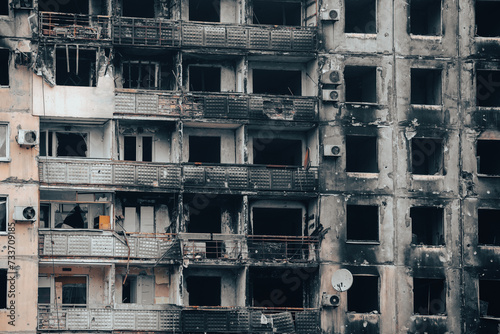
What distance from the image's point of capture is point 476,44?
6094 centimetres

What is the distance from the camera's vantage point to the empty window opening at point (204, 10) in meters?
61.0

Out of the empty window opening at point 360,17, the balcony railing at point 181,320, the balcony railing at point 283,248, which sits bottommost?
the balcony railing at point 181,320

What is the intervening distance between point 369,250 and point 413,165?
5144mm

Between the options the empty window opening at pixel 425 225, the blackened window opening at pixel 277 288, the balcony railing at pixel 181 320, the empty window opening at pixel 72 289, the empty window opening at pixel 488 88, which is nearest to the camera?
the balcony railing at pixel 181 320

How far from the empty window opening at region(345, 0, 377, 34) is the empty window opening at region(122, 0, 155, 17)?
934cm

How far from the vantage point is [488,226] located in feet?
200

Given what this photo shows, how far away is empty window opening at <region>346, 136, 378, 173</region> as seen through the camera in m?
60.1

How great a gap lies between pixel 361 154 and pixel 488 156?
240 inches

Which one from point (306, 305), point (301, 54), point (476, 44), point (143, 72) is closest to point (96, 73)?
point (143, 72)

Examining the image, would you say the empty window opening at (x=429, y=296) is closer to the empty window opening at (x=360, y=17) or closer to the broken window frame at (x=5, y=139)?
the empty window opening at (x=360, y=17)

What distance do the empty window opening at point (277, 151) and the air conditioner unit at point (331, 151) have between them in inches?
82.1

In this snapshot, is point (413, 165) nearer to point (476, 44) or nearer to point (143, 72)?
point (476, 44)

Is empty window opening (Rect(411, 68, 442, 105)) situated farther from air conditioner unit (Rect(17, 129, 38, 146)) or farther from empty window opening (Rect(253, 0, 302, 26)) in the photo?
air conditioner unit (Rect(17, 129, 38, 146))

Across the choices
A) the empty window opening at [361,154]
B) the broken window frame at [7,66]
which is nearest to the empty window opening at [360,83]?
the empty window opening at [361,154]
